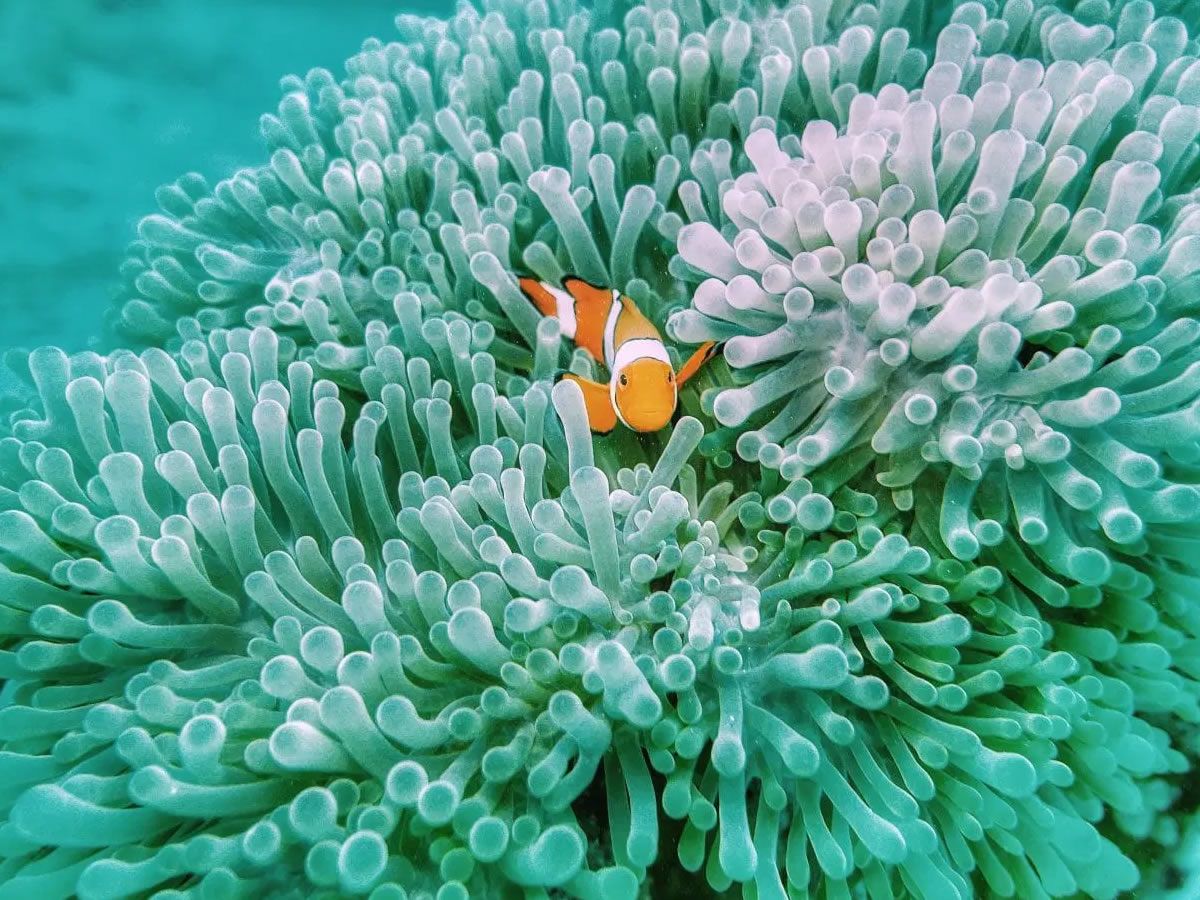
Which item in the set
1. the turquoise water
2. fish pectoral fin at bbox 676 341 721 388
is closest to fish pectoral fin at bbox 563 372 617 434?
fish pectoral fin at bbox 676 341 721 388

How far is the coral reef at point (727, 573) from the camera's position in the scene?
0.94 m

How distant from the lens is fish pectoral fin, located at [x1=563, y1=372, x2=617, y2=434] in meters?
1.29

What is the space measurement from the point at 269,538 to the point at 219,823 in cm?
37

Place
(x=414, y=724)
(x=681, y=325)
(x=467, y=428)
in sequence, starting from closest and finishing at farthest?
(x=414, y=724) → (x=681, y=325) → (x=467, y=428)

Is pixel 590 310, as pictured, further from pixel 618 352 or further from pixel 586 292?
pixel 618 352

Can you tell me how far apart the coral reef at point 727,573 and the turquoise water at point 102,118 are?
161 inches

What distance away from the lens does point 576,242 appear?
4.98 feet

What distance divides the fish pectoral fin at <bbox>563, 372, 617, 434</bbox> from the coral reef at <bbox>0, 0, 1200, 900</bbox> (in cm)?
6

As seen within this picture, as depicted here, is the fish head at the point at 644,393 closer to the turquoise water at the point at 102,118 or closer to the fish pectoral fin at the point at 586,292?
the fish pectoral fin at the point at 586,292

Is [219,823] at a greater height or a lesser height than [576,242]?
lesser

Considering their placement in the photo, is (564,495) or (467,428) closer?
(564,495)

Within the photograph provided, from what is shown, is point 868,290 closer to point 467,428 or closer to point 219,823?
point 467,428

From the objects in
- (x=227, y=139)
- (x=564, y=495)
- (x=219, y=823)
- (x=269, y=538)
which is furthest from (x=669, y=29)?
(x=227, y=139)

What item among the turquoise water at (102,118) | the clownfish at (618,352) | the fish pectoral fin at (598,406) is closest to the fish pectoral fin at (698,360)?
the clownfish at (618,352)
